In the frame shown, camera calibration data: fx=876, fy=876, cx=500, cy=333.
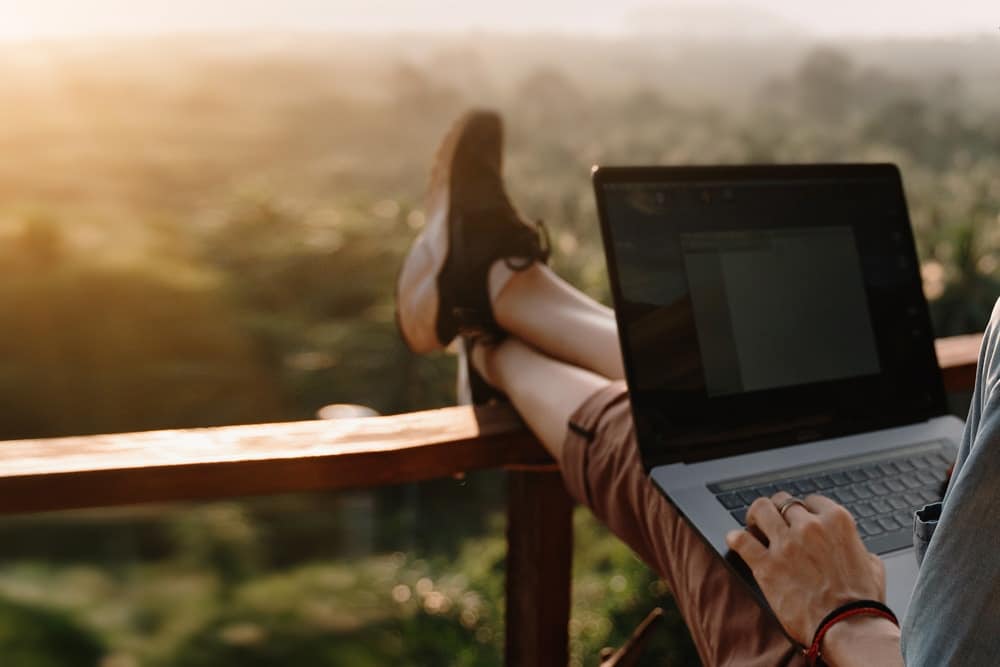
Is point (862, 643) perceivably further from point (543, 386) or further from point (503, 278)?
point (503, 278)

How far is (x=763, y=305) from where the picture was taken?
2.69 feet

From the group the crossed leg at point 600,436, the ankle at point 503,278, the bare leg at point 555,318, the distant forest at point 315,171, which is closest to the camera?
the crossed leg at point 600,436

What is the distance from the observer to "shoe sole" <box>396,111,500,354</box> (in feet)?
4.41

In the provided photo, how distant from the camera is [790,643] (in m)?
0.62

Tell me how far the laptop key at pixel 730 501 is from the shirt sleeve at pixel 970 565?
337 millimetres

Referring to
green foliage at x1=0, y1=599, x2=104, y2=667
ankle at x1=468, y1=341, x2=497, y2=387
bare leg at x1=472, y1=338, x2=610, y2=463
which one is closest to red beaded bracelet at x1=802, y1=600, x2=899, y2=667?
bare leg at x1=472, y1=338, x2=610, y2=463

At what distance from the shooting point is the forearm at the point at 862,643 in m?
0.56

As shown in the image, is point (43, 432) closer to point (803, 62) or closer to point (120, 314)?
point (120, 314)

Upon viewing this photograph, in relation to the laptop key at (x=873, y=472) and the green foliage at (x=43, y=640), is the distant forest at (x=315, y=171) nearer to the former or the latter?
the green foliage at (x=43, y=640)

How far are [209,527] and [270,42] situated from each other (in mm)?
3521

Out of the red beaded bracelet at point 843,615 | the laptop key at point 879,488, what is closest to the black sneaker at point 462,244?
the laptop key at point 879,488

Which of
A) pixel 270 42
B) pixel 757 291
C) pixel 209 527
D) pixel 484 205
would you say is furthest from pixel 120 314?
pixel 757 291

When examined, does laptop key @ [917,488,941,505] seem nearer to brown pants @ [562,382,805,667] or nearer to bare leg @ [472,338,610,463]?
brown pants @ [562,382,805,667]

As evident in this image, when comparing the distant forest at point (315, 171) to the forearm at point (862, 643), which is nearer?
the forearm at point (862, 643)
